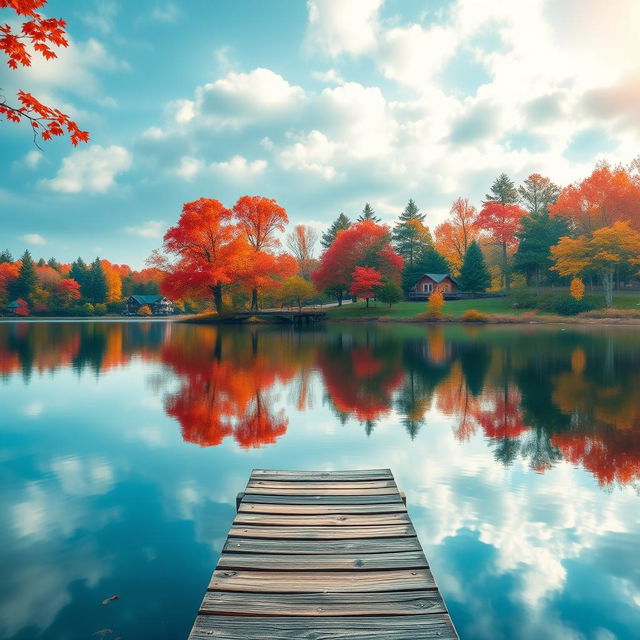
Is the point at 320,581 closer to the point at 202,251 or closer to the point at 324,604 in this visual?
the point at 324,604

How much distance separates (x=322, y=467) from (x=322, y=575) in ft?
14.4

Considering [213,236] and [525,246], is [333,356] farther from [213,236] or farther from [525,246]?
[525,246]

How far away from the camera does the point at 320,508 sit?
537cm

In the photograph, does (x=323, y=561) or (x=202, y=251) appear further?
(x=202, y=251)

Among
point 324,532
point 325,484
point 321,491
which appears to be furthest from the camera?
Answer: point 325,484

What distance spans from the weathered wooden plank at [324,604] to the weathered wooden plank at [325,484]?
2.21m

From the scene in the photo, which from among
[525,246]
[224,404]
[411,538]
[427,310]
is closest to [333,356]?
[224,404]

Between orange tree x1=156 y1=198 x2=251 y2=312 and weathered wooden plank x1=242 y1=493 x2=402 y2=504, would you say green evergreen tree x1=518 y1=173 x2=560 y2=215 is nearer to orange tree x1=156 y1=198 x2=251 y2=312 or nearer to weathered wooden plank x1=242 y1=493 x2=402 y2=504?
orange tree x1=156 y1=198 x2=251 y2=312

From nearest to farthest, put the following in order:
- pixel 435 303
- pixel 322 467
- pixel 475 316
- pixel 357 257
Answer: pixel 322 467, pixel 475 316, pixel 435 303, pixel 357 257

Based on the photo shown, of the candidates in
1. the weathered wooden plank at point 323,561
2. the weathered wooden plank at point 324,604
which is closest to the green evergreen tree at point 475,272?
the weathered wooden plank at point 323,561

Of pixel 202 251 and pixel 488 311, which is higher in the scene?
pixel 202 251

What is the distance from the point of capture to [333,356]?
25484 mm

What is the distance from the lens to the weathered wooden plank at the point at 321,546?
14.3 ft

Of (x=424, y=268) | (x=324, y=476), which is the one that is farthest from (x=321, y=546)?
(x=424, y=268)
